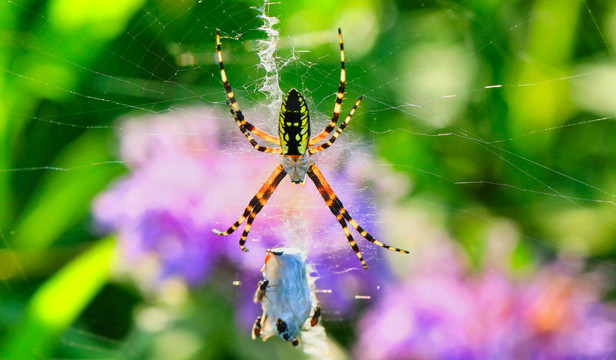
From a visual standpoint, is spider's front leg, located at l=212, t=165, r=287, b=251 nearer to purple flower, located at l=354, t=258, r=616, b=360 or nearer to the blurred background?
the blurred background

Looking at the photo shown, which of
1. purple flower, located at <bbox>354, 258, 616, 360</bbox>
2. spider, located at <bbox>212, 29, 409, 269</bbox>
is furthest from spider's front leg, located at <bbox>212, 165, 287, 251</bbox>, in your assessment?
purple flower, located at <bbox>354, 258, 616, 360</bbox>

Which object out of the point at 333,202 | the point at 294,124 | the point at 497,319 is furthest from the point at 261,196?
the point at 497,319

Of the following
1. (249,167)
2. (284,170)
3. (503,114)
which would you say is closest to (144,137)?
(249,167)

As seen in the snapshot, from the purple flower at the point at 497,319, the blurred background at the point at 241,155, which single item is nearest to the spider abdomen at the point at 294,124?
the blurred background at the point at 241,155

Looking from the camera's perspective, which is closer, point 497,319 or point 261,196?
point 497,319

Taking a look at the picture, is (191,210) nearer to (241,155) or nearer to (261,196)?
(241,155)

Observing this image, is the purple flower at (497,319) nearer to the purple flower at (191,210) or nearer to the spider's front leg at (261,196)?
the purple flower at (191,210)
